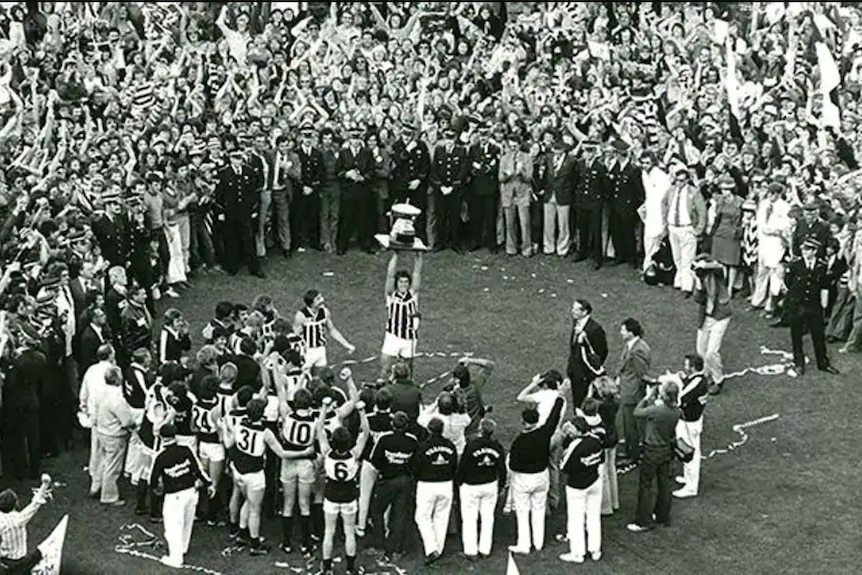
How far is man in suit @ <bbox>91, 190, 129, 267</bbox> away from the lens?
25344 millimetres

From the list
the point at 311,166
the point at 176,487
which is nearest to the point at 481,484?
the point at 176,487

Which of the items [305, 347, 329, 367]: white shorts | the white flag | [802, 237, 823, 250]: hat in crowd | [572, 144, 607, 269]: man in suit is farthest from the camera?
[572, 144, 607, 269]: man in suit

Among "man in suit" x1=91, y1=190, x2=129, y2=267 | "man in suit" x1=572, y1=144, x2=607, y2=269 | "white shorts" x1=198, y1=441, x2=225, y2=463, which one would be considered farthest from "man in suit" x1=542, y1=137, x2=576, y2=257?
"white shorts" x1=198, y1=441, x2=225, y2=463

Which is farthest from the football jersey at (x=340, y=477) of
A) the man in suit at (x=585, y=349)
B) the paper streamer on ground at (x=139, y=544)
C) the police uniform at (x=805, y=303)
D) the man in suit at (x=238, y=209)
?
the man in suit at (x=238, y=209)

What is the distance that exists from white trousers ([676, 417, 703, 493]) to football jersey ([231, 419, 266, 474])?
5.30 meters

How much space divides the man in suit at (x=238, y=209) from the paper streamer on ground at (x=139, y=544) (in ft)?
32.2

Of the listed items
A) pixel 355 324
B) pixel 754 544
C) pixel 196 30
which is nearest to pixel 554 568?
pixel 754 544

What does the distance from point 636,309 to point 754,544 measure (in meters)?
8.79

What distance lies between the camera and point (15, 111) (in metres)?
28.4

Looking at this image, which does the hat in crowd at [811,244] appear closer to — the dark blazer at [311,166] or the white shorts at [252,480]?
the dark blazer at [311,166]

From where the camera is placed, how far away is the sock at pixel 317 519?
63.8 feet

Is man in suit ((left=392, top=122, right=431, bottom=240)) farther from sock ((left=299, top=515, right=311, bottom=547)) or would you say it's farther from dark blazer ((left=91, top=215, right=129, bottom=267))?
sock ((left=299, top=515, right=311, bottom=547))

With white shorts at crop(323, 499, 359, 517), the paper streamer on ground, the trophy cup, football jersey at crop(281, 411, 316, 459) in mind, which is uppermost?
the trophy cup

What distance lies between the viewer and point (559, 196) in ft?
97.9
